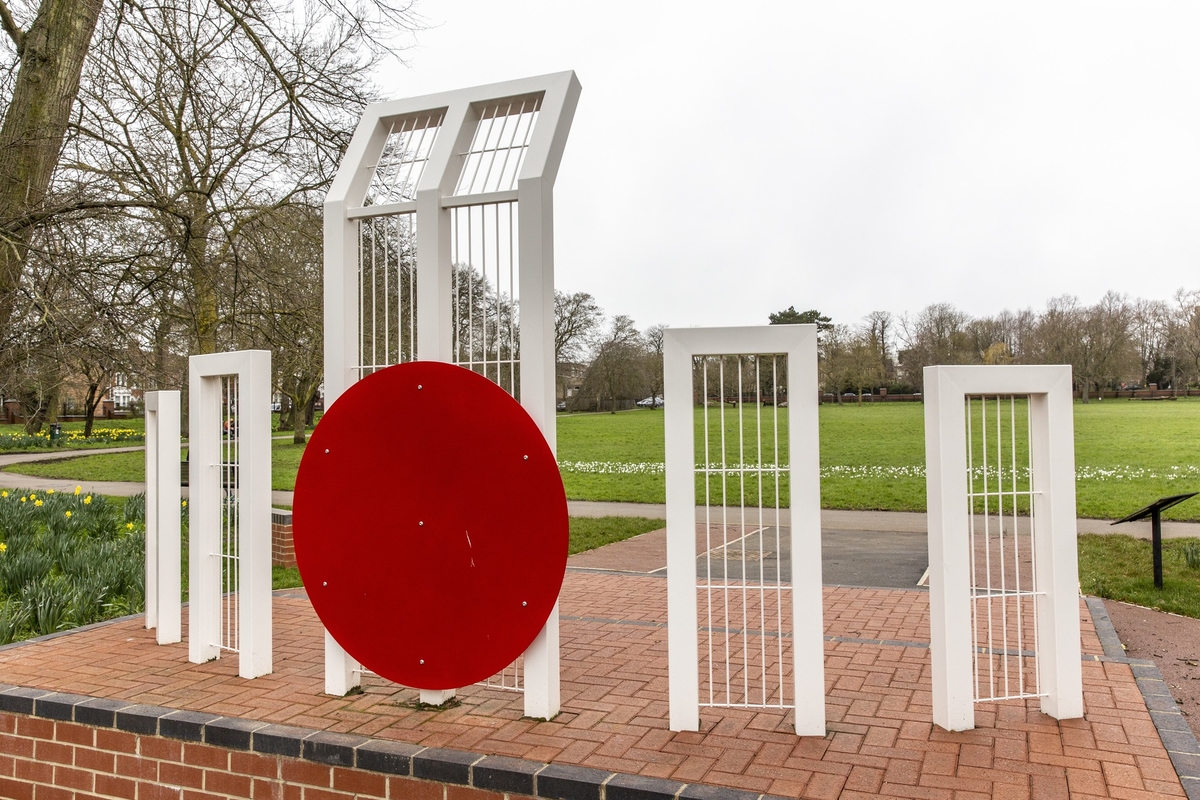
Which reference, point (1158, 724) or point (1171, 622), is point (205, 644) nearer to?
point (1158, 724)

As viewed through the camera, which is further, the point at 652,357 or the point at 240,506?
the point at 652,357

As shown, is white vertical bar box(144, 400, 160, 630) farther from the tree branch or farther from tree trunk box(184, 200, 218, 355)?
the tree branch

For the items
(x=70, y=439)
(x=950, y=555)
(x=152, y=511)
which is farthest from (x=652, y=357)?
(x=70, y=439)

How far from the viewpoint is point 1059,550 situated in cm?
404

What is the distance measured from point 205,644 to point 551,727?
244 centimetres

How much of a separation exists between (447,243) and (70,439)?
34.3 meters

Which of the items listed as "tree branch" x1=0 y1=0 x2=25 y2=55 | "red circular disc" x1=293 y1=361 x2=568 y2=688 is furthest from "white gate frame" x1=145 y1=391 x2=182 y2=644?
"tree branch" x1=0 y1=0 x2=25 y2=55

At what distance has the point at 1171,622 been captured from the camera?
662cm

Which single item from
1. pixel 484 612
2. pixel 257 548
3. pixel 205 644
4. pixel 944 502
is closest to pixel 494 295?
pixel 484 612

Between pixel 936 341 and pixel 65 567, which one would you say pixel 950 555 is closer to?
pixel 65 567

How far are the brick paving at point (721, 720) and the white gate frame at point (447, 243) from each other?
11.9 inches

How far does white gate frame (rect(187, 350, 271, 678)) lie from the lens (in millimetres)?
4730

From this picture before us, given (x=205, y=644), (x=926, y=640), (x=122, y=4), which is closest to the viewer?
(x=205, y=644)

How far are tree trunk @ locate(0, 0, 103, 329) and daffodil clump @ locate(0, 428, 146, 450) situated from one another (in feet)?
71.9
